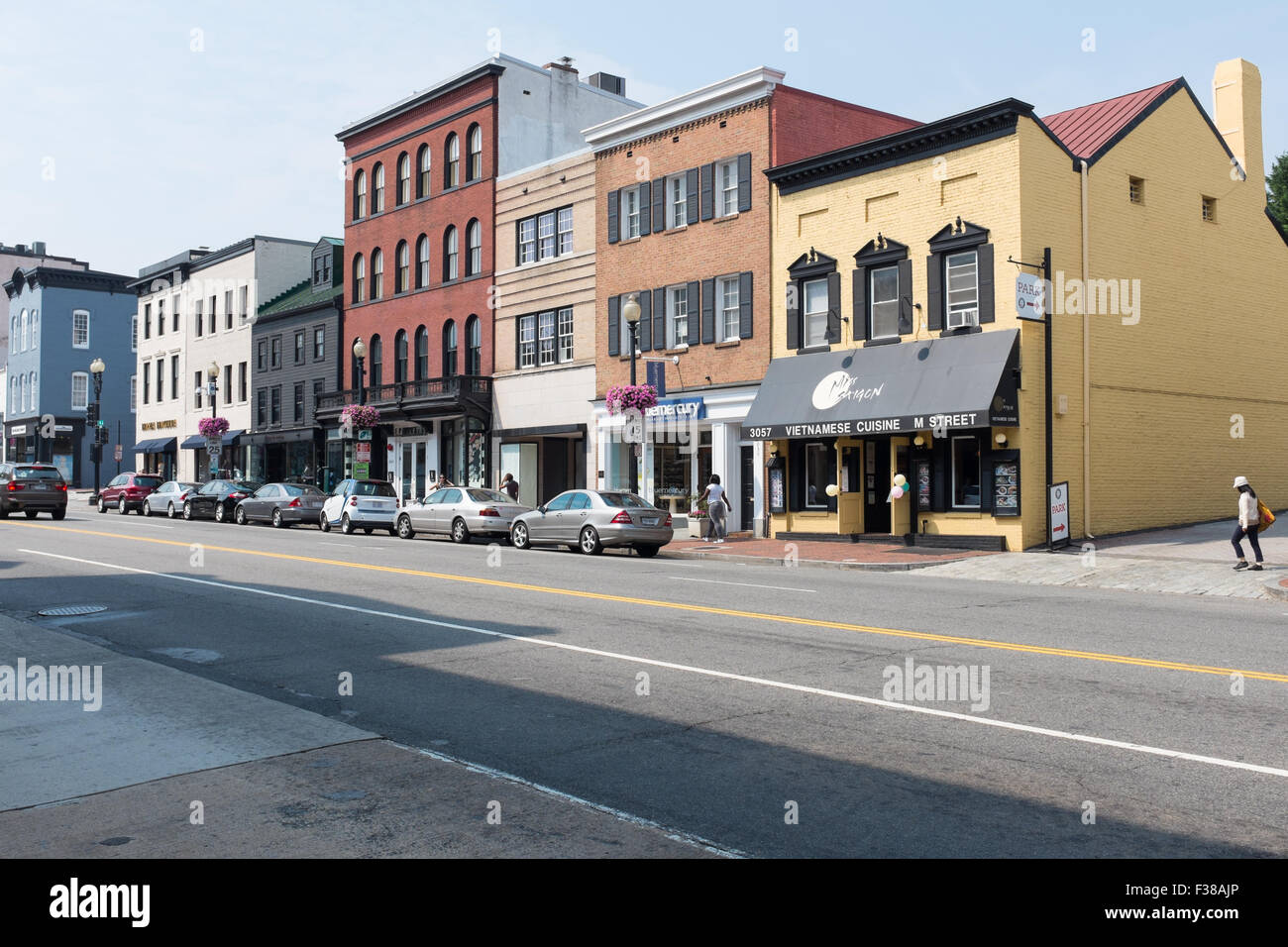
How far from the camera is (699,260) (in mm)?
31516

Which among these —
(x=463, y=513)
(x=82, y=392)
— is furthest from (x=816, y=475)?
(x=82, y=392)

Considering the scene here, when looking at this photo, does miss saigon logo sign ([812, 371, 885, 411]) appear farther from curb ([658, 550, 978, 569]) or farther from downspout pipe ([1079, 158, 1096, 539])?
curb ([658, 550, 978, 569])

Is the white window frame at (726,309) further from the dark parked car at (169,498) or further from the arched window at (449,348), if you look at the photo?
the dark parked car at (169,498)

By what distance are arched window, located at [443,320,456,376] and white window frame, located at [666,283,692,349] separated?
1198cm

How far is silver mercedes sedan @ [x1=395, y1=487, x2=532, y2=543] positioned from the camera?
27734mm

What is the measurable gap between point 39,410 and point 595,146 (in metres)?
55.2

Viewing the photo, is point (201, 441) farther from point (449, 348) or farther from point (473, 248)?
point (473, 248)

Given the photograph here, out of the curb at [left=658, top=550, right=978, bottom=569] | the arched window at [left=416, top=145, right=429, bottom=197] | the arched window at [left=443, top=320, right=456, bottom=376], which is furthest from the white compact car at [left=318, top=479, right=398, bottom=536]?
the arched window at [left=416, top=145, right=429, bottom=197]

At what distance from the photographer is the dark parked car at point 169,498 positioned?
39594mm

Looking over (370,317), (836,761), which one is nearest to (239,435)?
(370,317)

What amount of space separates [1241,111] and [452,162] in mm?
26184

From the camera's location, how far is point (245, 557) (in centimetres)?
2056

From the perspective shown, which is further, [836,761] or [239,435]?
[239,435]

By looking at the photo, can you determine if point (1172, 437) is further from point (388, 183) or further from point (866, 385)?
point (388, 183)
